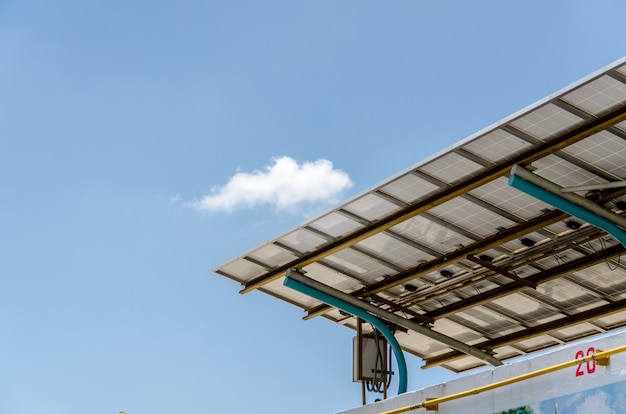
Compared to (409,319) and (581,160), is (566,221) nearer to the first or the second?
(581,160)

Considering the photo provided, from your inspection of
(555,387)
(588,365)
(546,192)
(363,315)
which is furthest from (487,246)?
(588,365)

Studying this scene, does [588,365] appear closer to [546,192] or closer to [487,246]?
[546,192]

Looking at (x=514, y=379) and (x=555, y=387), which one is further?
(x=514, y=379)

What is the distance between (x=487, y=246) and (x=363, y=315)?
157 inches

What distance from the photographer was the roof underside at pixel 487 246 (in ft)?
56.7

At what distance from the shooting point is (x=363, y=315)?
23.3 metres

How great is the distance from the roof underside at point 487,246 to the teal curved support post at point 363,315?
495mm

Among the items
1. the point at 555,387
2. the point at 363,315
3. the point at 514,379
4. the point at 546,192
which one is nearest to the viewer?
the point at 555,387

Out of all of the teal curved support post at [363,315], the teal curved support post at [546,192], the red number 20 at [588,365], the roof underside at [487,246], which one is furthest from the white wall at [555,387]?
Answer: the teal curved support post at [363,315]

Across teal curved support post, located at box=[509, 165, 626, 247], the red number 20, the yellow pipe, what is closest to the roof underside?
teal curved support post, located at box=[509, 165, 626, 247]

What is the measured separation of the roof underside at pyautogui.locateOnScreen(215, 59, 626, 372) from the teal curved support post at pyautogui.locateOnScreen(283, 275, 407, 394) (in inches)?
19.5

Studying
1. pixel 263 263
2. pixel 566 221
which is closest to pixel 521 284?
pixel 566 221

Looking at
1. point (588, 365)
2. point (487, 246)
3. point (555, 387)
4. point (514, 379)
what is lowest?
point (555, 387)

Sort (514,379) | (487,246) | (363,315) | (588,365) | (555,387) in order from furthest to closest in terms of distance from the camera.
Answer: (363,315)
(487,246)
(514,379)
(555,387)
(588,365)
